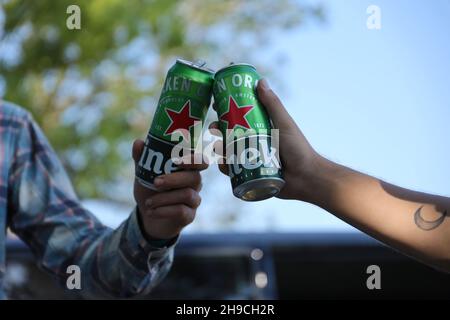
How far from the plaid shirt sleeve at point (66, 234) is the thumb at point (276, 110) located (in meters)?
0.48

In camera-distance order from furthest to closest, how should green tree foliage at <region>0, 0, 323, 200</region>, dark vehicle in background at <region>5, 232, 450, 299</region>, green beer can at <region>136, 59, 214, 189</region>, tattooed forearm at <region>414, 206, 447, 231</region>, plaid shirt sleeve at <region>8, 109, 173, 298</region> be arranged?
green tree foliage at <region>0, 0, 323, 200</region>
dark vehicle in background at <region>5, 232, 450, 299</region>
plaid shirt sleeve at <region>8, 109, 173, 298</region>
green beer can at <region>136, 59, 214, 189</region>
tattooed forearm at <region>414, 206, 447, 231</region>

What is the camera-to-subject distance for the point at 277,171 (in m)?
1.30

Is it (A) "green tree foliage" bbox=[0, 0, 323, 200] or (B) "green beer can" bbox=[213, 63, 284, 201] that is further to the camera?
(A) "green tree foliage" bbox=[0, 0, 323, 200]

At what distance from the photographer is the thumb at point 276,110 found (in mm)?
1320

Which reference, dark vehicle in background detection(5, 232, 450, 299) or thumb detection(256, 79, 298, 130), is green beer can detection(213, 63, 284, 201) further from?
dark vehicle in background detection(5, 232, 450, 299)

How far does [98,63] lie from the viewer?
232 inches

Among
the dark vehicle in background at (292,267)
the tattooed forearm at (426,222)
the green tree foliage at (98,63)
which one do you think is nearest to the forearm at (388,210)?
the tattooed forearm at (426,222)

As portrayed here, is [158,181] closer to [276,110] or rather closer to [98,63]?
[276,110]

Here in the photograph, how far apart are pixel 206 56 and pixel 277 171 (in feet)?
19.1

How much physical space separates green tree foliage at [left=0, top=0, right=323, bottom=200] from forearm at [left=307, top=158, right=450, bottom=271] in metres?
4.36

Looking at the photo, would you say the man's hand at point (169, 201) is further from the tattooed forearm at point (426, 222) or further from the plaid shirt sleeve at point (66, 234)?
the tattooed forearm at point (426, 222)

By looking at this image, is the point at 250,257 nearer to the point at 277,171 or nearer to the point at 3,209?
the point at 3,209

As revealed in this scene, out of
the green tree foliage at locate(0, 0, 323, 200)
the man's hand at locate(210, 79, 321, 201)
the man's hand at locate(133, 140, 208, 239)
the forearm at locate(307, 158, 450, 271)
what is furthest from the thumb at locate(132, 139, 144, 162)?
the green tree foliage at locate(0, 0, 323, 200)

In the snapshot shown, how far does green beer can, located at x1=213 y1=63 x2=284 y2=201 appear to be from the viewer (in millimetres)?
1279
